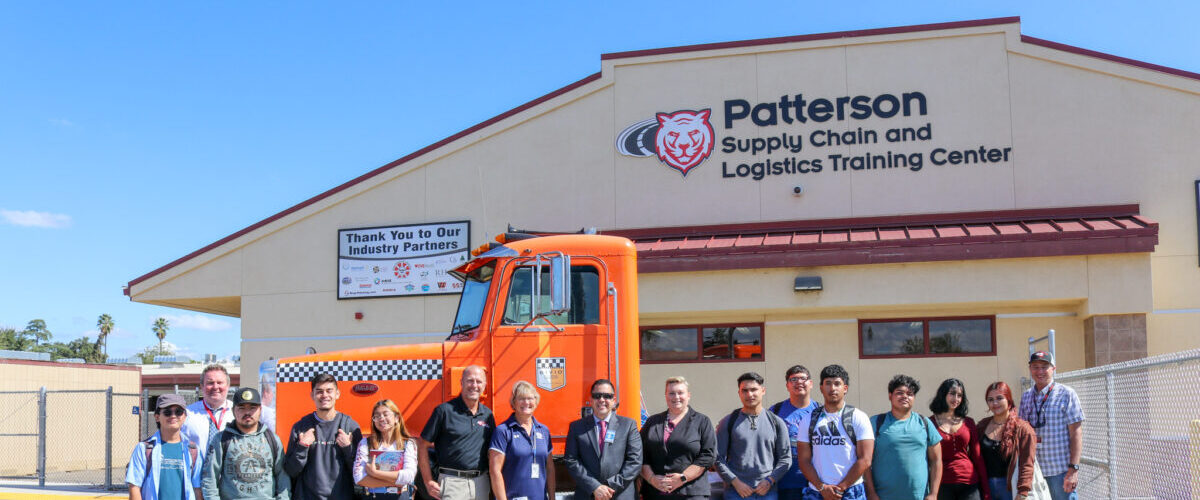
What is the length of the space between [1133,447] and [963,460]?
279cm

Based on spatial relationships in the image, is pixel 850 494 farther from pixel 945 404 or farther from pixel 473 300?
pixel 473 300

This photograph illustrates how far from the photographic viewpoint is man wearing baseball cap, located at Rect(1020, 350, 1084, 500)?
809 cm

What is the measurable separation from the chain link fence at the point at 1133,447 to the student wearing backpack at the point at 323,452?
6107 mm

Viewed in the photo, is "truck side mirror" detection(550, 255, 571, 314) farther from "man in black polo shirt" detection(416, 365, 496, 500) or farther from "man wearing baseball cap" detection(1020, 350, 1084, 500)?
"man wearing baseball cap" detection(1020, 350, 1084, 500)

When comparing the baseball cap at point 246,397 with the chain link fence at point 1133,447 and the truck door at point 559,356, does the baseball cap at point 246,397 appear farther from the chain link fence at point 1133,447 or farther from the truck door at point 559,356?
the chain link fence at point 1133,447

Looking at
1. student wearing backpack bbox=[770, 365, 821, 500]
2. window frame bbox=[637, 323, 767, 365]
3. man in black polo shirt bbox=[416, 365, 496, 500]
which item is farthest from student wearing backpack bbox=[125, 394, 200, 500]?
window frame bbox=[637, 323, 767, 365]

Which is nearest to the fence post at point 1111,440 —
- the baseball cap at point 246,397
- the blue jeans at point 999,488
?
the blue jeans at point 999,488

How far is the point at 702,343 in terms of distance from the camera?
15742 millimetres

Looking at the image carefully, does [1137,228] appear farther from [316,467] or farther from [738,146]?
[316,467]

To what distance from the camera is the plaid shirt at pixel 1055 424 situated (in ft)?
26.7

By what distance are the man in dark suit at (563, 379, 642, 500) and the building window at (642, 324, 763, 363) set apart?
27.9 ft

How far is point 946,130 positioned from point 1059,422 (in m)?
8.53

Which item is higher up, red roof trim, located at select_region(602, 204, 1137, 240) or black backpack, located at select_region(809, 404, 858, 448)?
red roof trim, located at select_region(602, 204, 1137, 240)

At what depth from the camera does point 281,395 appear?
852 cm
